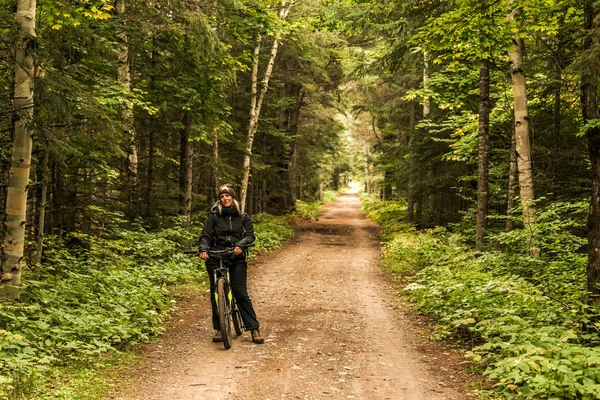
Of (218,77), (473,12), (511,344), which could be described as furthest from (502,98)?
(511,344)

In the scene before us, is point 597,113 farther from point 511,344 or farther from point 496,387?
point 496,387

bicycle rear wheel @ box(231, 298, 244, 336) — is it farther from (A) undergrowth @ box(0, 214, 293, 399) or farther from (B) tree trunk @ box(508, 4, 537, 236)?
(B) tree trunk @ box(508, 4, 537, 236)

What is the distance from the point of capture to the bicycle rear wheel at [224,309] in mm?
6582

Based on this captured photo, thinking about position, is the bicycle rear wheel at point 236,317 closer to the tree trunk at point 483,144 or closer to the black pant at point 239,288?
the black pant at point 239,288

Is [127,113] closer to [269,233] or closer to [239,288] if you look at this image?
[239,288]

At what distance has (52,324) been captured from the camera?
631 centimetres

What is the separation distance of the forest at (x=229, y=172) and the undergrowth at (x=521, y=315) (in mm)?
37

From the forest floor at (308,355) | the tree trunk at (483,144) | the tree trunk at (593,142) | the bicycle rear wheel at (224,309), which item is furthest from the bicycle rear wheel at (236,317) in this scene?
the tree trunk at (483,144)

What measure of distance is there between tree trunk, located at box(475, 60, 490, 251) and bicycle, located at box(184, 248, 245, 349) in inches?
301

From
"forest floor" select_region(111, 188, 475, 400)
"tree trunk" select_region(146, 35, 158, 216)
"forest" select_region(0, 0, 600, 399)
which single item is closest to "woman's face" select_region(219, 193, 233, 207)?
"forest floor" select_region(111, 188, 475, 400)

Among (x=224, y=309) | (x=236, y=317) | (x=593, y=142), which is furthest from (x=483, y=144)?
(x=224, y=309)

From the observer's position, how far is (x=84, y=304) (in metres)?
7.22

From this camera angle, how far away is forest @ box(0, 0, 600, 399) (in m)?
5.82

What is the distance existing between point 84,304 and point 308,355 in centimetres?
367
